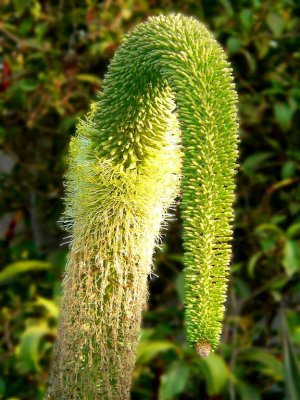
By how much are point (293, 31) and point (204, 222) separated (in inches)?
88.5

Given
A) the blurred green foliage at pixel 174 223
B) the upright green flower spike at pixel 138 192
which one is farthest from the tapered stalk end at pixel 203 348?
the blurred green foliage at pixel 174 223

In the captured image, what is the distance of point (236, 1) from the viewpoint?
276cm

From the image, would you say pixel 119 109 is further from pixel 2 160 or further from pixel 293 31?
pixel 2 160

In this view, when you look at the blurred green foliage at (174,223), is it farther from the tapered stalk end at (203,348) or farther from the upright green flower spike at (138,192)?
the tapered stalk end at (203,348)

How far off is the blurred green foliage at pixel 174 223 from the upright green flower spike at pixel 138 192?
5.15 ft

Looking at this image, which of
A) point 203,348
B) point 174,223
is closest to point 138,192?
point 203,348

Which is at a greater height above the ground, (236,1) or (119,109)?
(236,1)

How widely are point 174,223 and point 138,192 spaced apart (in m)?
1.81

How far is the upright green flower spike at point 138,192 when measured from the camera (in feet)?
2.25

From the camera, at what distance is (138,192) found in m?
0.94

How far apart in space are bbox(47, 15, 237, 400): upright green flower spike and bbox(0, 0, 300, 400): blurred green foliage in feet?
5.15

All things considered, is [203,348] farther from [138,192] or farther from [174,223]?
[174,223]

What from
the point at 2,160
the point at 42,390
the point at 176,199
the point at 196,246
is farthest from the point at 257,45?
the point at 196,246

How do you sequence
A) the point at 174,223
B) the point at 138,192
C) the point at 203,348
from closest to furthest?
the point at 203,348, the point at 138,192, the point at 174,223
